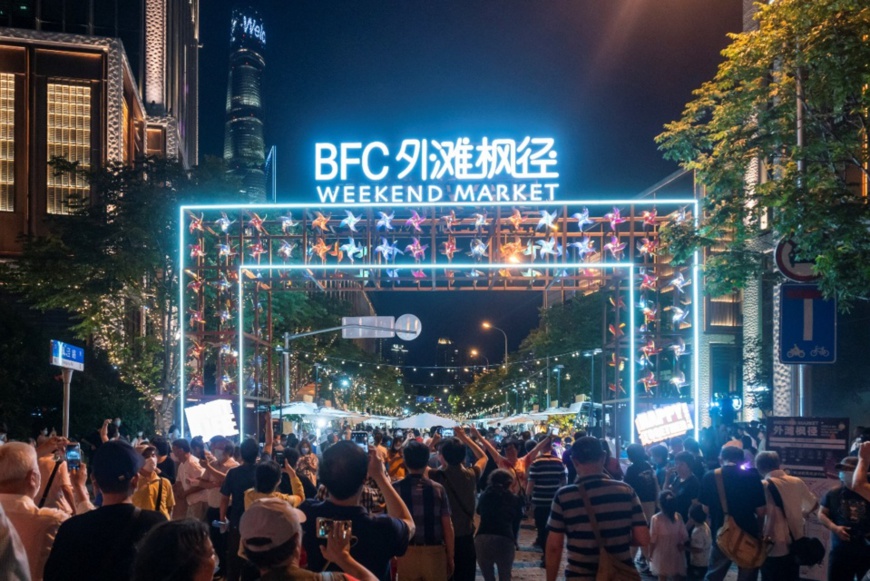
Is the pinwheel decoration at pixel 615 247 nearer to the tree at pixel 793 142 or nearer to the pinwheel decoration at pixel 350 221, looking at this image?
the tree at pixel 793 142

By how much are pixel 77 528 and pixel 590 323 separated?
2120 inches

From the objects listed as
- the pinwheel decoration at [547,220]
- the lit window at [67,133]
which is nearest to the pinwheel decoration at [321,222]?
the pinwheel decoration at [547,220]

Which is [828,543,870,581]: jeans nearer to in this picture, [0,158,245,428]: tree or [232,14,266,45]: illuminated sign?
[0,158,245,428]: tree

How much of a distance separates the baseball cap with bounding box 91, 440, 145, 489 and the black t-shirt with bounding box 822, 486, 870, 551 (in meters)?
6.57

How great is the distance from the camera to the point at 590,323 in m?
57.6

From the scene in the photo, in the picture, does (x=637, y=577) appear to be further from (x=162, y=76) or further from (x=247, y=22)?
(x=247, y=22)

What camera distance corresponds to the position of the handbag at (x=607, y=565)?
658 centimetres

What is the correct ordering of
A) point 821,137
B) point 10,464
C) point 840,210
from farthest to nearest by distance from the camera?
point 821,137 → point 840,210 → point 10,464

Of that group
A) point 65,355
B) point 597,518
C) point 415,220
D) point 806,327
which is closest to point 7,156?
point 415,220

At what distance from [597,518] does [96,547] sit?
325 centimetres

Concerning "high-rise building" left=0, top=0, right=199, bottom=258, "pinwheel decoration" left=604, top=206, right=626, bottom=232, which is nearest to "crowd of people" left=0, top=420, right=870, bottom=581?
"pinwheel decoration" left=604, top=206, right=626, bottom=232

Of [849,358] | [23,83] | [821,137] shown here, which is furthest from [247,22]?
[821,137]

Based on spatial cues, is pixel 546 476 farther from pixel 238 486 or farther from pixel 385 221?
pixel 385 221

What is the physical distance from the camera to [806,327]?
10.9 metres
